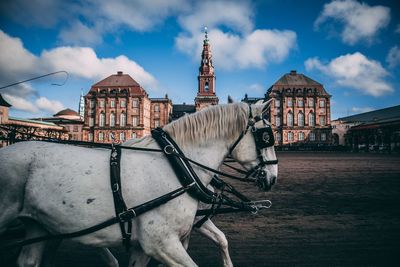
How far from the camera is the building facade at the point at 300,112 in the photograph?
5434 cm

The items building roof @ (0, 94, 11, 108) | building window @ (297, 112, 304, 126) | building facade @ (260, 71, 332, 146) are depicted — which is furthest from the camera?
building window @ (297, 112, 304, 126)

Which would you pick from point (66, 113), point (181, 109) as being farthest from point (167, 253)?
point (66, 113)

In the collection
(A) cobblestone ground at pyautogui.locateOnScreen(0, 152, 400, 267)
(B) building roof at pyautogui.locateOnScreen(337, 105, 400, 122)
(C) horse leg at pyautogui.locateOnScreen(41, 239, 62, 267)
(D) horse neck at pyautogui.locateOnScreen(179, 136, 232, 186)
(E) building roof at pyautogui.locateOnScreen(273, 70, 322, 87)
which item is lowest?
(A) cobblestone ground at pyautogui.locateOnScreen(0, 152, 400, 267)

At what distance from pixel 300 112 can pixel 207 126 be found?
5858 centimetres

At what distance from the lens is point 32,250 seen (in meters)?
2.05

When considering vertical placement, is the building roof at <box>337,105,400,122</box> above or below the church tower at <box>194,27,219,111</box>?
below

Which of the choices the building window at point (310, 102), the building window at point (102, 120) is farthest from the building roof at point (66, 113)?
the building window at point (310, 102)

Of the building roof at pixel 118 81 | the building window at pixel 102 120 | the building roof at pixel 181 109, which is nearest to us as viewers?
the building window at pixel 102 120

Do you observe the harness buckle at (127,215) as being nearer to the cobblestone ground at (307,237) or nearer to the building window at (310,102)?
the cobblestone ground at (307,237)

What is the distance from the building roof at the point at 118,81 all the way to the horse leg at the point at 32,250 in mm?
59209

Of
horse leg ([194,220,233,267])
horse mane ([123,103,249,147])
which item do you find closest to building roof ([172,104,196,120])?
horse leg ([194,220,233,267])

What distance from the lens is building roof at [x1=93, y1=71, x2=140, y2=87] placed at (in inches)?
2292

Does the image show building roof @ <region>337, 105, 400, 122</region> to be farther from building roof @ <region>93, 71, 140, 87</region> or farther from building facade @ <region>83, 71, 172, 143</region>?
building roof @ <region>93, 71, 140, 87</region>

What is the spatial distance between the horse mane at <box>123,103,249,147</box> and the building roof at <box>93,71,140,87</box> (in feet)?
194
